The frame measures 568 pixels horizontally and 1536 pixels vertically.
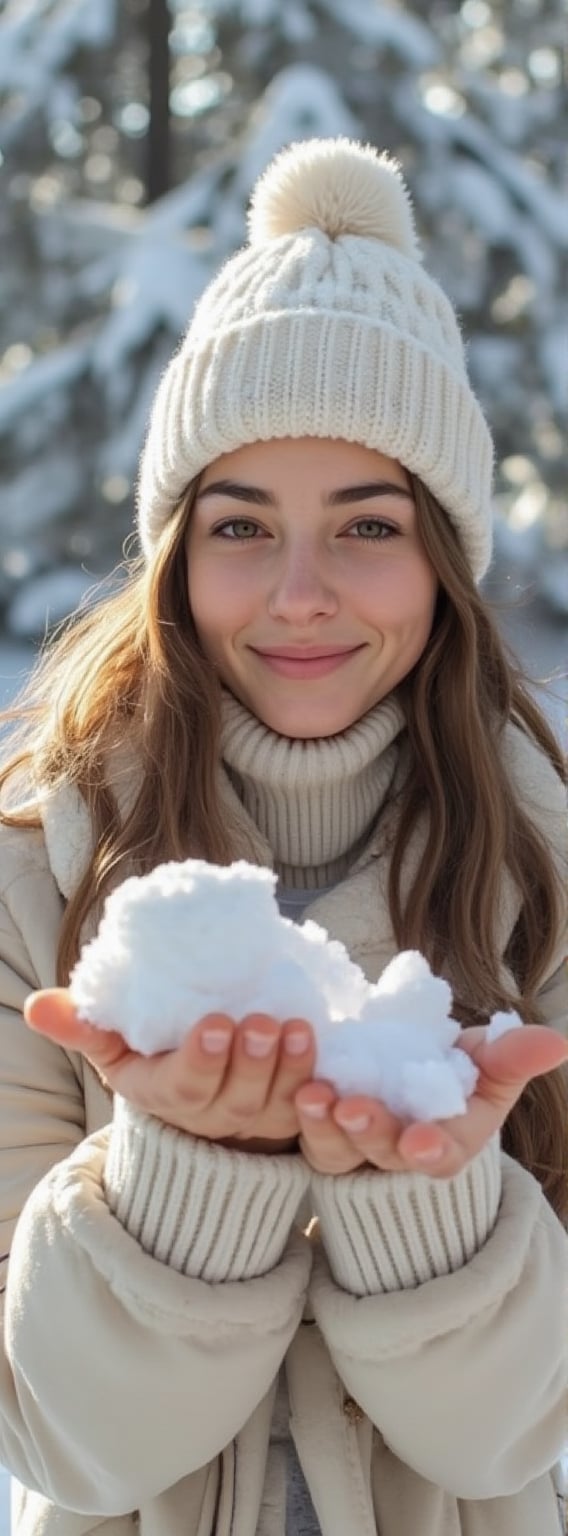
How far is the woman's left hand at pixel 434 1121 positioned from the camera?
1.40 meters

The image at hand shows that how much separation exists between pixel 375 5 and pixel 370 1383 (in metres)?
9.93

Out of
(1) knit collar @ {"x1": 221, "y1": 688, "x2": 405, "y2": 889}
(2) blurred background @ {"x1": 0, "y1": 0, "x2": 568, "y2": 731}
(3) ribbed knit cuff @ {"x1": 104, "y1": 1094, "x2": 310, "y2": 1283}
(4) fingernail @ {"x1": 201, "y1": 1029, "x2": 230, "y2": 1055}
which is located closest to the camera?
(4) fingernail @ {"x1": 201, "y1": 1029, "x2": 230, "y2": 1055}

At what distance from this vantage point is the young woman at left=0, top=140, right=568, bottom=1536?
1.55m

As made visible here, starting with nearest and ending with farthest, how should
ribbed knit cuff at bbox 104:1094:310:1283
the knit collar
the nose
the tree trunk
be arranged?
1. ribbed knit cuff at bbox 104:1094:310:1283
2. the nose
3. the knit collar
4. the tree trunk

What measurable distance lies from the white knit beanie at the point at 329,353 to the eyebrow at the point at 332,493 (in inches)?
1.4

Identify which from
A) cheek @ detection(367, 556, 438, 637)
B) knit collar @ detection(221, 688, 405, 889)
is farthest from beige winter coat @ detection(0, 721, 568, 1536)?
cheek @ detection(367, 556, 438, 637)

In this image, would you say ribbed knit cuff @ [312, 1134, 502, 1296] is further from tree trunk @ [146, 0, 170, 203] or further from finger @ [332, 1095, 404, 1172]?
tree trunk @ [146, 0, 170, 203]

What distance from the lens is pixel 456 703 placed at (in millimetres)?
2289

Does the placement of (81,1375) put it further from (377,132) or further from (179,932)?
(377,132)

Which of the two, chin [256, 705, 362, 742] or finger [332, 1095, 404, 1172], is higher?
chin [256, 705, 362, 742]

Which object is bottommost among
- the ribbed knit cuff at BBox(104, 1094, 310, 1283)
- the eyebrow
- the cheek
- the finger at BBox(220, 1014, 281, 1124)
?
the ribbed knit cuff at BBox(104, 1094, 310, 1283)

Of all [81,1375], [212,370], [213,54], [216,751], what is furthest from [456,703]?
[213,54]

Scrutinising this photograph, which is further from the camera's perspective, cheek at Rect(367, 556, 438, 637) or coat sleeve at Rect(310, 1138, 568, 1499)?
cheek at Rect(367, 556, 438, 637)

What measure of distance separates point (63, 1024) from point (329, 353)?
38.9 inches
